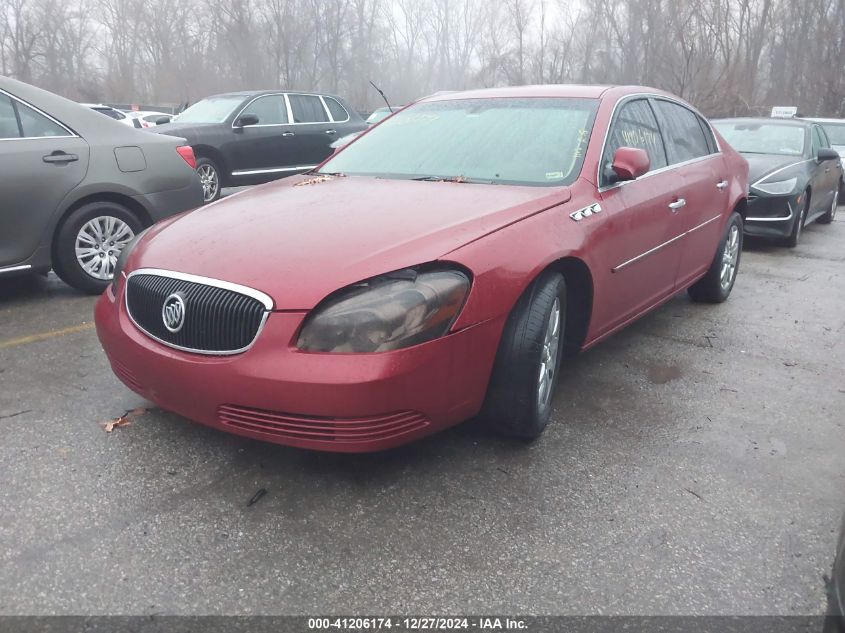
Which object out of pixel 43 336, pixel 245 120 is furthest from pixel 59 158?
pixel 245 120

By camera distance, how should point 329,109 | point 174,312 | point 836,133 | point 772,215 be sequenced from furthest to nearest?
point 836,133
point 329,109
point 772,215
point 174,312

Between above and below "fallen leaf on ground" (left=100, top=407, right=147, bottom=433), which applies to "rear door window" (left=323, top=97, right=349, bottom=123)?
above

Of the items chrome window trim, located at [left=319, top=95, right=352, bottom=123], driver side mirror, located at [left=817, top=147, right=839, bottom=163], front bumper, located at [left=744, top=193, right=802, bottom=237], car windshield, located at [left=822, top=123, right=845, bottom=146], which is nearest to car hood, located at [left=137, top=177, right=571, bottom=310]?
front bumper, located at [left=744, top=193, right=802, bottom=237]

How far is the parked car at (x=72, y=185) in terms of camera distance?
15.2ft

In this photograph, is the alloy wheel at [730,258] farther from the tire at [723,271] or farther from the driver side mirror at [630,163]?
the driver side mirror at [630,163]

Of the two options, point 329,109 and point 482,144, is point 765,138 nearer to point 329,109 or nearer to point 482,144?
point 329,109

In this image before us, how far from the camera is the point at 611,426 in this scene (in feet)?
10.7

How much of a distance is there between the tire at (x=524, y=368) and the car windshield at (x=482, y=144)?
0.71 meters

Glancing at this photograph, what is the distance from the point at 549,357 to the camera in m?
3.11

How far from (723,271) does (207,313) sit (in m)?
4.03

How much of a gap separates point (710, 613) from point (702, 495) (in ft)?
2.21

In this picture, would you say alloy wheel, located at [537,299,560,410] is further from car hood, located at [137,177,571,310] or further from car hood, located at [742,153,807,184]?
car hood, located at [742,153,807,184]

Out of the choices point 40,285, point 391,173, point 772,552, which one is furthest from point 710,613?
point 40,285

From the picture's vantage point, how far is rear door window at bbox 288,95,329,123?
1081 centimetres
